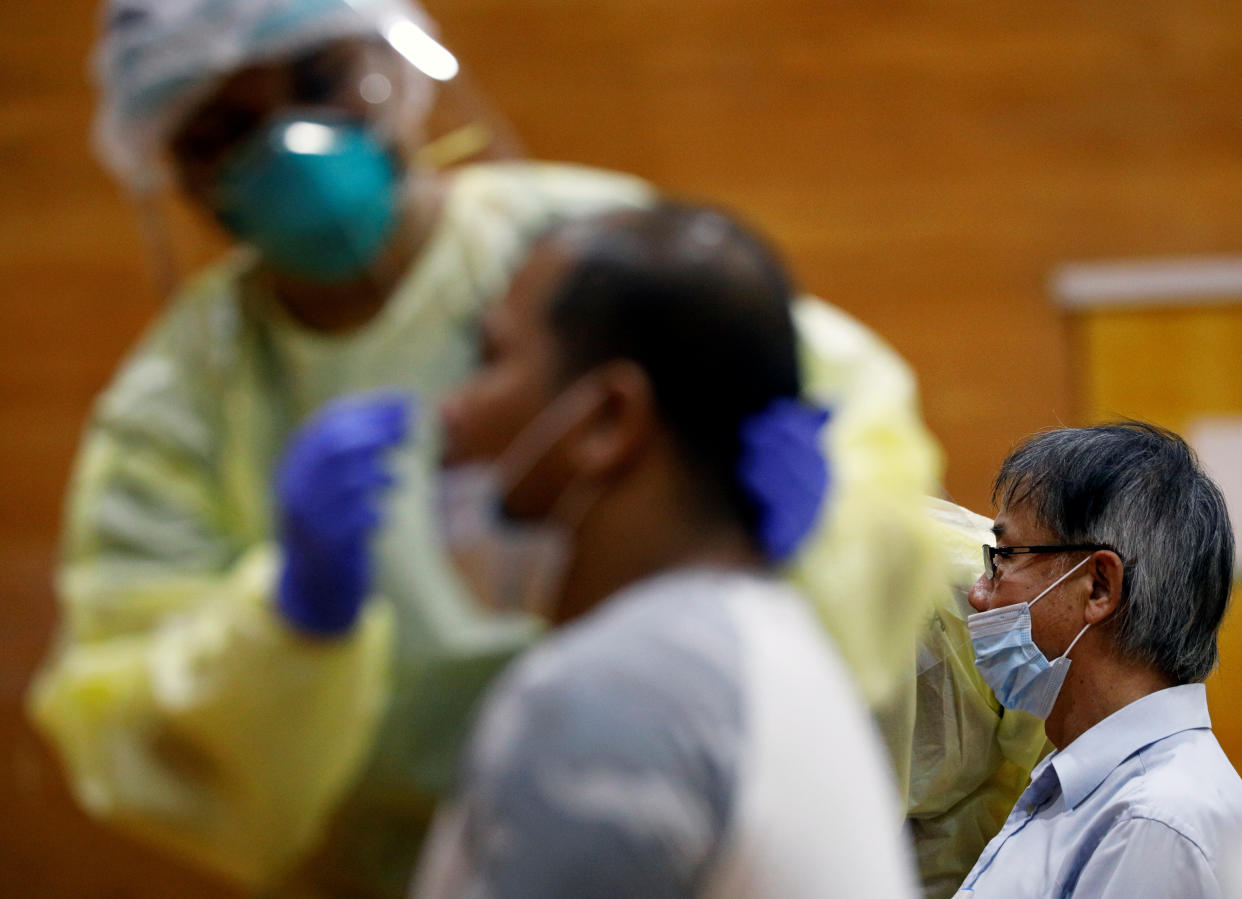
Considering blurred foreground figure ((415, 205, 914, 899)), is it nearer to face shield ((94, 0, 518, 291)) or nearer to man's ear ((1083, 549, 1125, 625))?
face shield ((94, 0, 518, 291))

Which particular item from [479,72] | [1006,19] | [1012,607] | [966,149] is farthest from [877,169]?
[1012,607]

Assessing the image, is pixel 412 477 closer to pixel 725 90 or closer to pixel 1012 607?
pixel 1012 607

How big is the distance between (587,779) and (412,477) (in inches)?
7.9

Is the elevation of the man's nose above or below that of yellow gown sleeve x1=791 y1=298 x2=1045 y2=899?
below

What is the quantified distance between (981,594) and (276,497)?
124 cm

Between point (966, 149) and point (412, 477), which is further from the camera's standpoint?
point (966, 149)

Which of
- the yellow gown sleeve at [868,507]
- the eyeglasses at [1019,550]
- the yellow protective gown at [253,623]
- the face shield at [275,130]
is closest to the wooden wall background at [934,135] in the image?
the eyeglasses at [1019,550]

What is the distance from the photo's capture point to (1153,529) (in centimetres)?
172

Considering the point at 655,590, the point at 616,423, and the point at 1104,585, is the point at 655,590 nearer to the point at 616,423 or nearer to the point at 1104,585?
the point at 616,423

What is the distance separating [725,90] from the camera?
400 cm

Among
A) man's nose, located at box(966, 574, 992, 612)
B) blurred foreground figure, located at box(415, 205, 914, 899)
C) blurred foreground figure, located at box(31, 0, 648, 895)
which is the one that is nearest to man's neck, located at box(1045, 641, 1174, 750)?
man's nose, located at box(966, 574, 992, 612)

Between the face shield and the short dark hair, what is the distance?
0.39 ft

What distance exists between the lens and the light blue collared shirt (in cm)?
→ 150

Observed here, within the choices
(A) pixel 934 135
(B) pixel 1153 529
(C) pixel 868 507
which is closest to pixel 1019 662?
(B) pixel 1153 529
